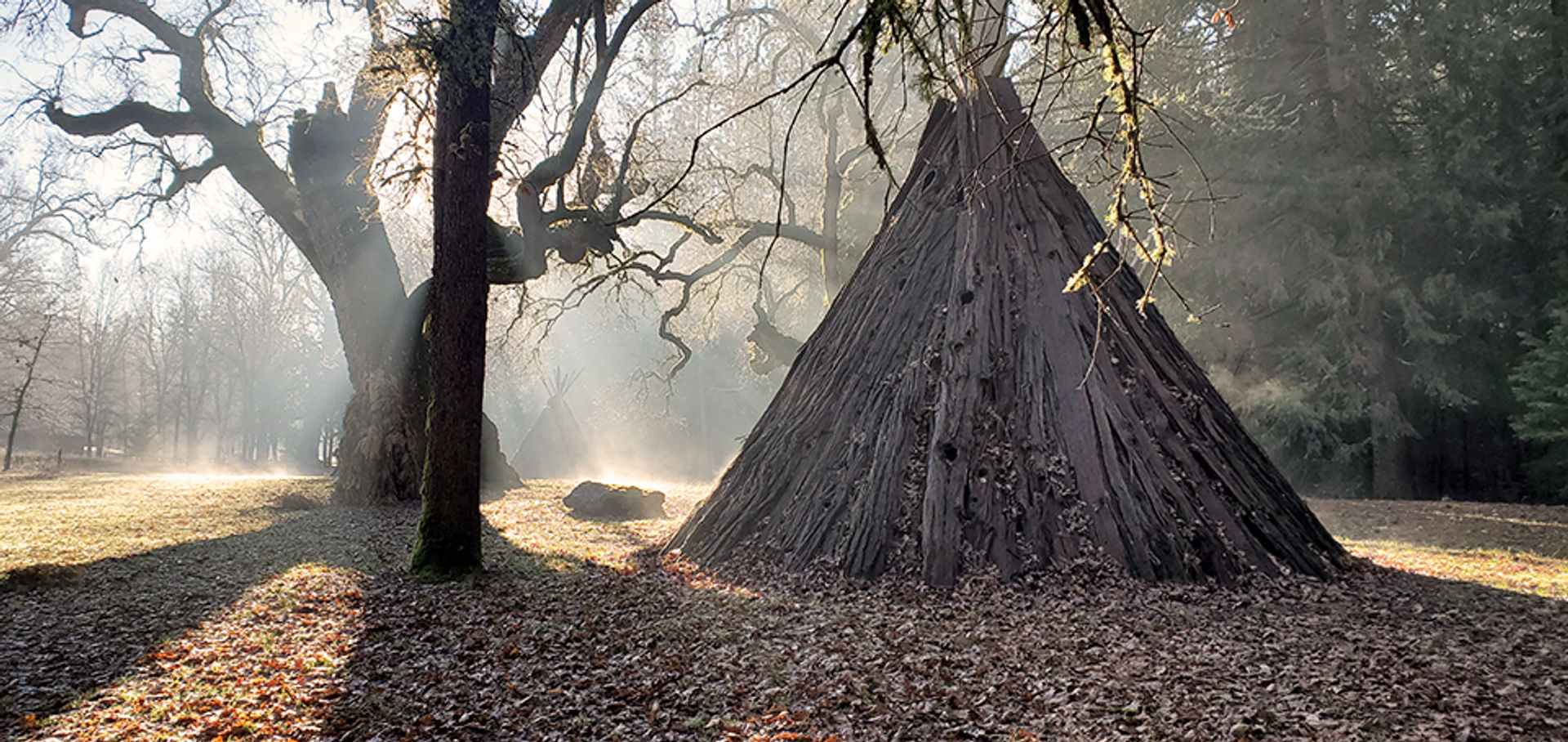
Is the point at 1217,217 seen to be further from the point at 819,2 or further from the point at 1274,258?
the point at 819,2

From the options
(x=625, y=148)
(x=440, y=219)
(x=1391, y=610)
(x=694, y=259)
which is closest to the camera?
(x=1391, y=610)

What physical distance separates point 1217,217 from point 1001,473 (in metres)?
12.4

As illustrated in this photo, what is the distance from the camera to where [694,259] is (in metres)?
23.7

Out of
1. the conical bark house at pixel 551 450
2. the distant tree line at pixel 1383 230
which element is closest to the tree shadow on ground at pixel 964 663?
the distant tree line at pixel 1383 230

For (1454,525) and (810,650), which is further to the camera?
(1454,525)

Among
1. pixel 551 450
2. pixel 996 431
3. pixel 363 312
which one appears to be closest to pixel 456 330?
pixel 996 431

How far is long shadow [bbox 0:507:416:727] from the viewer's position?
465cm

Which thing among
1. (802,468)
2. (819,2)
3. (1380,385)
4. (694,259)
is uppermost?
(819,2)

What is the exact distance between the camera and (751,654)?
4.97 m

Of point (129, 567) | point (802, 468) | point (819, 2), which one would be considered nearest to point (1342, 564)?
point (802, 468)

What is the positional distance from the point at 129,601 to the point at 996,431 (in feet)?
21.6

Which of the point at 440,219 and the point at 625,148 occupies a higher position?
the point at 625,148

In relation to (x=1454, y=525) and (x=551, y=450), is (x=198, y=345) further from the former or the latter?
(x=1454, y=525)

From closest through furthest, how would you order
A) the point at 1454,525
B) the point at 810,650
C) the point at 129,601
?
1. the point at 810,650
2. the point at 129,601
3. the point at 1454,525
